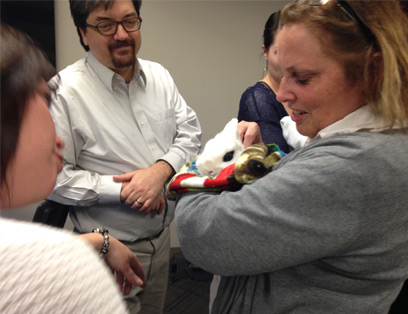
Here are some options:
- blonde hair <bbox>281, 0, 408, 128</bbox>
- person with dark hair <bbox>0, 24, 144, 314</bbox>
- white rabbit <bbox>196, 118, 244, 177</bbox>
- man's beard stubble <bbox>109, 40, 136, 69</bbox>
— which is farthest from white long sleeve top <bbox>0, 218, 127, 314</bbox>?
man's beard stubble <bbox>109, 40, 136, 69</bbox>

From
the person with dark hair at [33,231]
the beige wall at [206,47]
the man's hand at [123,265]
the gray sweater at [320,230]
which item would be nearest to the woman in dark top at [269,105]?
the gray sweater at [320,230]

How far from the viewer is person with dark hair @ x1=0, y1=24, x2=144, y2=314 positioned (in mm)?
359

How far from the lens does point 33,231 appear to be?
1.32 ft

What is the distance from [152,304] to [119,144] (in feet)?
2.79

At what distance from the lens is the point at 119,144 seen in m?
1.43

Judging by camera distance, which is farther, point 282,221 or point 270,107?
point 270,107

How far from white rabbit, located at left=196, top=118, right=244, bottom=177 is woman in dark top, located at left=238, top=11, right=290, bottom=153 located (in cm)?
39

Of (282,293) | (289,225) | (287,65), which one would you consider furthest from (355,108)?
(282,293)

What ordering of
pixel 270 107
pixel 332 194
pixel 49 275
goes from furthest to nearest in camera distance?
pixel 270 107
pixel 332 194
pixel 49 275

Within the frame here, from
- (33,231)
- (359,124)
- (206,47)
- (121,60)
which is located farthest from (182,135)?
(206,47)

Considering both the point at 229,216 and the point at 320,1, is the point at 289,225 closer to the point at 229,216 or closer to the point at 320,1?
the point at 229,216

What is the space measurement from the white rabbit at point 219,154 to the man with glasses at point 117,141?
1.68ft

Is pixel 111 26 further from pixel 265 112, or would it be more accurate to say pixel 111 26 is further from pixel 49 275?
pixel 49 275

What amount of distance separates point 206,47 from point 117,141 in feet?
5.72
